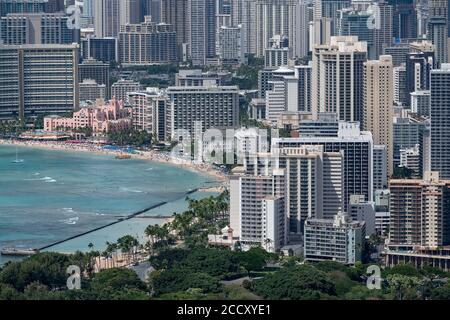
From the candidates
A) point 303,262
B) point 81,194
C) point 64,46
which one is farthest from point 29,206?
point 64,46

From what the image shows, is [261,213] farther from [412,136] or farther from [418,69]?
[418,69]

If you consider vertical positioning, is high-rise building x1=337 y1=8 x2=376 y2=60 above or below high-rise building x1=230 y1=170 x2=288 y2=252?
above

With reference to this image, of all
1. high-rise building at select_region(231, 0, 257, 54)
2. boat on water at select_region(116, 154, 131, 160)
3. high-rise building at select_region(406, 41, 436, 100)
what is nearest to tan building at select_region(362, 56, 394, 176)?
boat on water at select_region(116, 154, 131, 160)

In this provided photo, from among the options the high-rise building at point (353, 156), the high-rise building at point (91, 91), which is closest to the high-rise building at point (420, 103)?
the high-rise building at point (91, 91)

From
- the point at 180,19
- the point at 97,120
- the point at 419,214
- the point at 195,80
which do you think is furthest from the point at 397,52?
the point at 419,214

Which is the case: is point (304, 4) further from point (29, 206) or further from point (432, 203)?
point (432, 203)

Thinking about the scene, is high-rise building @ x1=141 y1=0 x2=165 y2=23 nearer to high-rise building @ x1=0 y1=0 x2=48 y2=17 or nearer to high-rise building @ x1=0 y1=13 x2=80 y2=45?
high-rise building @ x1=0 y1=13 x2=80 y2=45

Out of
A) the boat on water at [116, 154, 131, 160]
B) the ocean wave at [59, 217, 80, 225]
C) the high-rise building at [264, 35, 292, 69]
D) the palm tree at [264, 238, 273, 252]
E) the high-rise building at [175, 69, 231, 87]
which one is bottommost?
the ocean wave at [59, 217, 80, 225]

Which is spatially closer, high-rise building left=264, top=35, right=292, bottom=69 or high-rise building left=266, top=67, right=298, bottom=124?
high-rise building left=266, top=67, right=298, bottom=124
